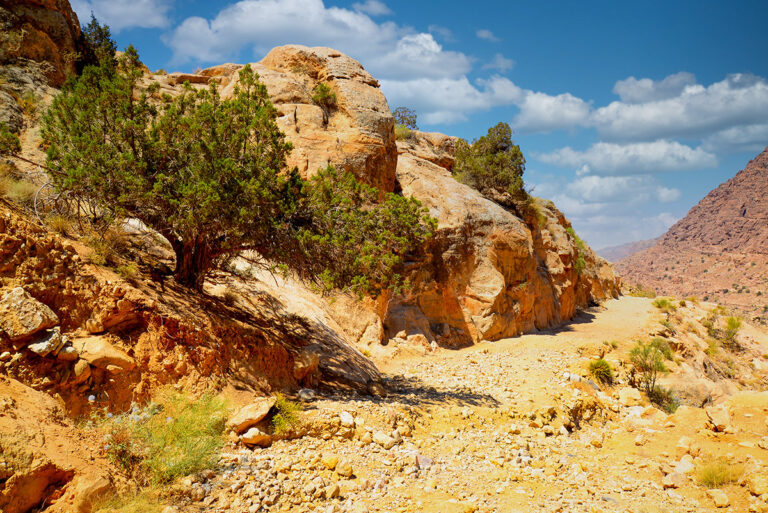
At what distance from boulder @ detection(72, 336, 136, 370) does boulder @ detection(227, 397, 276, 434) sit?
1599 millimetres

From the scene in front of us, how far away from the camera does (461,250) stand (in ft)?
52.2

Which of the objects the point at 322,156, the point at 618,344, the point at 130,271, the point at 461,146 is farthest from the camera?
the point at 461,146

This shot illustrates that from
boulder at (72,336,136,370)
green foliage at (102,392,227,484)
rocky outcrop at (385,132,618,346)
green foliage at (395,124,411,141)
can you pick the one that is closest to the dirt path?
green foliage at (102,392,227,484)

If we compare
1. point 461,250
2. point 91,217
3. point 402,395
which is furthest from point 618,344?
point 91,217

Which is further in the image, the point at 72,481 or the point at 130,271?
the point at 130,271

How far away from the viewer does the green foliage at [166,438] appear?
15.8ft

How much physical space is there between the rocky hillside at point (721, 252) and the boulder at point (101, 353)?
6884 centimetres

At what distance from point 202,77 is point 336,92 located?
1040 cm

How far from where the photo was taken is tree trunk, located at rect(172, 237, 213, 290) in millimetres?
8047

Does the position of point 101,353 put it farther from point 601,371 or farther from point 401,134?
point 401,134

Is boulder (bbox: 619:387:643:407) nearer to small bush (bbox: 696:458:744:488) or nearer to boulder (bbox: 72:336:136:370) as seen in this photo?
small bush (bbox: 696:458:744:488)

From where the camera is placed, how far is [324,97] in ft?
53.1

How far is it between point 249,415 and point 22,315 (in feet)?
9.95

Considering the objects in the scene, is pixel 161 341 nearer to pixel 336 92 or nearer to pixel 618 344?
pixel 336 92
